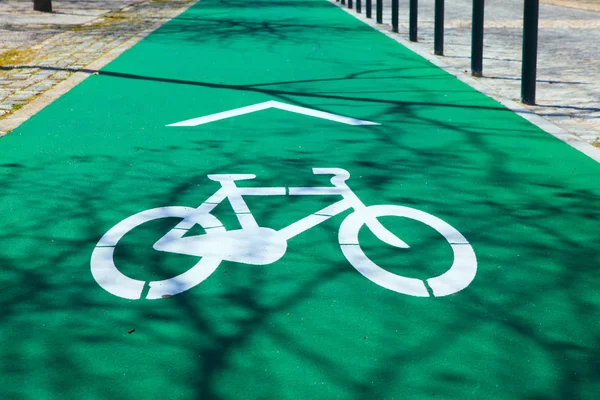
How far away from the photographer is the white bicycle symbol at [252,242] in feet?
13.6

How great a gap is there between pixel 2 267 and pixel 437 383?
241cm

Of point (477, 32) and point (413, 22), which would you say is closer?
point (477, 32)

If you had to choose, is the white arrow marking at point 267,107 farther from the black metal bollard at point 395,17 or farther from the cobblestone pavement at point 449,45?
the black metal bollard at point 395,17

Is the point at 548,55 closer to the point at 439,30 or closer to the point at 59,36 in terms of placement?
the point at 439,30

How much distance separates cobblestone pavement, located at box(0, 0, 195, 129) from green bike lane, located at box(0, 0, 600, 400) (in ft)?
4.79

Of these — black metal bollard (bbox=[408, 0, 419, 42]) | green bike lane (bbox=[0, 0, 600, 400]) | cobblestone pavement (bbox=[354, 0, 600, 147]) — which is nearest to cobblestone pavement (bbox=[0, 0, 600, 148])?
cobblestone pavement (bbox=[354, 0, 600, 147])

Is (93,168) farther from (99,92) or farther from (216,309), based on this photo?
(99,92)

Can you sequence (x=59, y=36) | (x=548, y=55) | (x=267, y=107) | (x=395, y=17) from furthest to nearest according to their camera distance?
(x=395, y=17) < (x=59, y=36) < (x=548, y=55) < (x=267, y=107)

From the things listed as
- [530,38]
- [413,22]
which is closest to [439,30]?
[413,22]

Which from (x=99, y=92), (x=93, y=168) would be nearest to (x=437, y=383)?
(x=93, y=168)

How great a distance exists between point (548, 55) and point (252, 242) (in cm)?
994

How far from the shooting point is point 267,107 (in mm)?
8820

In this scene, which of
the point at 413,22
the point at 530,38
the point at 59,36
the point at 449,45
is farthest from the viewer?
the point at 59,36

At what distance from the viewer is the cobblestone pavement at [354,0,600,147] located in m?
8.67
